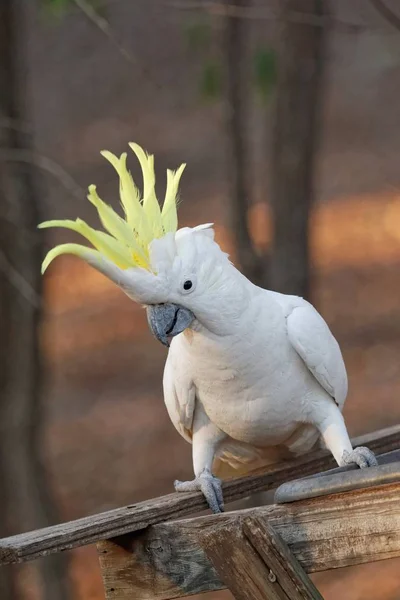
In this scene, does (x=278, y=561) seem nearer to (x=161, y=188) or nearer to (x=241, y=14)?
(x=241, y=14)

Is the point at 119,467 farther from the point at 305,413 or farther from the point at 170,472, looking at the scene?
the point at 305,413

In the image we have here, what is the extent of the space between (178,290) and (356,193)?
1055 centimetres

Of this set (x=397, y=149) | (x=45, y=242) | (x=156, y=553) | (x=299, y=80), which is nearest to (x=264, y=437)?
(x=156, y=553)

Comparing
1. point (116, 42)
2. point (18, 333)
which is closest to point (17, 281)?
point (18, 333)

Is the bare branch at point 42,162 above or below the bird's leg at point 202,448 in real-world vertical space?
above

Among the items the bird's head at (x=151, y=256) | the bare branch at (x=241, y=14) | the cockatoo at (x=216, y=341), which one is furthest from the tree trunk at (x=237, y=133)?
the bird's head at (x=151, y=256)

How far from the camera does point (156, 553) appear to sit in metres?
2.37

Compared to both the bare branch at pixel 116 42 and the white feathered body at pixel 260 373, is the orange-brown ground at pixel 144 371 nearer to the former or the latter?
the bare branch at pixel 116 42

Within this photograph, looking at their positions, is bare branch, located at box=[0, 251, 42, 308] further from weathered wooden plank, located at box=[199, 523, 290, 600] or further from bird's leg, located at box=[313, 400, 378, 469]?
weathered wooden plank, located at box=[199, 523, 290, 600]

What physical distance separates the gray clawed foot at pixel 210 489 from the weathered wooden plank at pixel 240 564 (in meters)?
0.46

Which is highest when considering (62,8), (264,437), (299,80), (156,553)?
(62,8)

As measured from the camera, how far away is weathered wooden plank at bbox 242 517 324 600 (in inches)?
78.4

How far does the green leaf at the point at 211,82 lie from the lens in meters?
4.68

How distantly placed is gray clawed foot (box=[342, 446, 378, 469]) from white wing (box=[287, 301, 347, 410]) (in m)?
0.19
